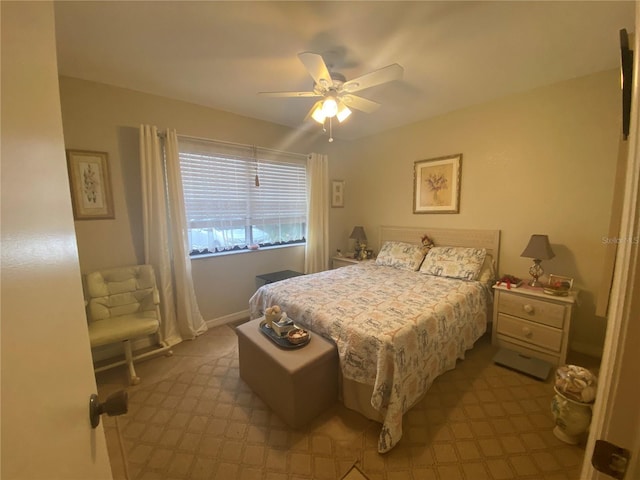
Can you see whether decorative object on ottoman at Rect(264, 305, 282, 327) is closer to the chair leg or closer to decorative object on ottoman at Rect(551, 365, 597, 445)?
the chair leg

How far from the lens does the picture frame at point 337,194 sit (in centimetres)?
414

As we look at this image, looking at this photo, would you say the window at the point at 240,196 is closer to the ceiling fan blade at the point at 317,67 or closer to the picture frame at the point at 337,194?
the picture frame at the point at 337,194

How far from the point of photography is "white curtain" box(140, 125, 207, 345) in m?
2.44

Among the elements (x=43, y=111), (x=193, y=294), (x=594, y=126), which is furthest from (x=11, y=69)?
(x=594, y=126)

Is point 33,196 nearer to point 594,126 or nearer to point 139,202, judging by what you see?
point 139,202

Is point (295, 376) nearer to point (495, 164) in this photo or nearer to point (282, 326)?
point (282, 326)

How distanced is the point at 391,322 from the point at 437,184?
7.26ft

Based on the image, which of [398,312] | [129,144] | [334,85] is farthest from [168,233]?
[398,312]

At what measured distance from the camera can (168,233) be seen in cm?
264

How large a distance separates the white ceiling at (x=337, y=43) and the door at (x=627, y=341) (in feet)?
4.66

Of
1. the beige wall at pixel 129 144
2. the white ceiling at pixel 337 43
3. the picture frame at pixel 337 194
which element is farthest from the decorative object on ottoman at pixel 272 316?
the picture frame at pixel 337 194

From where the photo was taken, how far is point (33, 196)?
442 mm

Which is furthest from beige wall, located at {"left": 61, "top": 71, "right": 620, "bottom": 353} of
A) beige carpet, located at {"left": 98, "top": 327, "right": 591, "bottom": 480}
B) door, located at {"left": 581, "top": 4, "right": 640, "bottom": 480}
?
door, located at {"left": 581, "top": 4, "right": 640, "bottom": 480}

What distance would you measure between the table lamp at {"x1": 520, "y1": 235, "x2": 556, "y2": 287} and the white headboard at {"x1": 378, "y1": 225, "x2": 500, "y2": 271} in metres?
0.40
